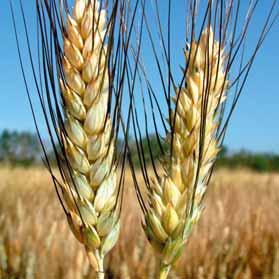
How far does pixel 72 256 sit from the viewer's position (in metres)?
1.61

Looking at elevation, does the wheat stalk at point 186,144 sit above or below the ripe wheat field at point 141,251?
above

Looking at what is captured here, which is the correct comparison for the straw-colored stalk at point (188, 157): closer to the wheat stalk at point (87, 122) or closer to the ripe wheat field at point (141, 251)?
the wheat stalk at point (87, 122)

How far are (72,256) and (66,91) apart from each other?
45.0 inches

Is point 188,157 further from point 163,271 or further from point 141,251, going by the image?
point 141,251

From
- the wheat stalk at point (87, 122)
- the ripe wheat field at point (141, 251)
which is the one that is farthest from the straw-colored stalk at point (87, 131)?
the ripe wheat field at point (141, 251)

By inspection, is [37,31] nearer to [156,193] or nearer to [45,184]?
[156,193]

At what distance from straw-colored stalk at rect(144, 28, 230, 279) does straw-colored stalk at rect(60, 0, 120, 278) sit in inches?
2.0

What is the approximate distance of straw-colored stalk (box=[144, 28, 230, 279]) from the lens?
1.77ft

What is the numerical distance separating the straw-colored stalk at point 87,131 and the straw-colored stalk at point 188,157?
2.0 inches

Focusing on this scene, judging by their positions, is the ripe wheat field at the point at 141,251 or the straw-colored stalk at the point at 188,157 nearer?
the straw-colored stalk at the point at 188,157

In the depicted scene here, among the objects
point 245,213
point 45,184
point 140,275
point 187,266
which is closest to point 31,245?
point 140,275

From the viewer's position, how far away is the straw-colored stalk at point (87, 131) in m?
0.54

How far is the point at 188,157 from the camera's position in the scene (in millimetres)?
564

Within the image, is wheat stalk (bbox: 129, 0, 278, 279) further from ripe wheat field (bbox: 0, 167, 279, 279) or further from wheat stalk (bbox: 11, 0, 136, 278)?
ripe wheat field (bbox: 0, 167, 279, 279)
